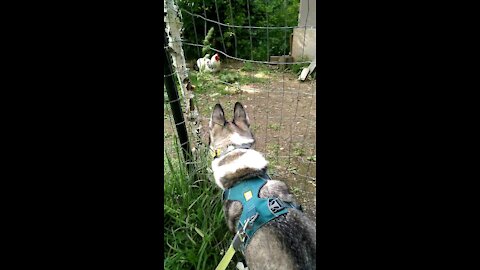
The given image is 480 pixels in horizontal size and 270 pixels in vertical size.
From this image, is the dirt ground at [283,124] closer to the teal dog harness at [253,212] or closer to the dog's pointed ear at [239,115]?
the dog's pointed ear at [239,115]

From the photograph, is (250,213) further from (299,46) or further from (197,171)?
(299,46)

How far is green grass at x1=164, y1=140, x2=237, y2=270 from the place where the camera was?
2.06m

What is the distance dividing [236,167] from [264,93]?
238 cm

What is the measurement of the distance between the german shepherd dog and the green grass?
132 mm

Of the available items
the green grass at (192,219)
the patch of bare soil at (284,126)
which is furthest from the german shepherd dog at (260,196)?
the patch of bare soil at (284,126)

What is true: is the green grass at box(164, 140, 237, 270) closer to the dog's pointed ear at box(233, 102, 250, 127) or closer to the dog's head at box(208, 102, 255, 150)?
the dog's head at box(208, 102, 255, 150)

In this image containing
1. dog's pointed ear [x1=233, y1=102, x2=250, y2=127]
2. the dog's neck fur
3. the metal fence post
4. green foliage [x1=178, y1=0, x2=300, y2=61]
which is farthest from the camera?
green foliage [x1=178, y1=0, x2=300, y2=61]

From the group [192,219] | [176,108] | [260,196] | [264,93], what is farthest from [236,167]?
[264,93]

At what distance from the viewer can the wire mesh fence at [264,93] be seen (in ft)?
8.22

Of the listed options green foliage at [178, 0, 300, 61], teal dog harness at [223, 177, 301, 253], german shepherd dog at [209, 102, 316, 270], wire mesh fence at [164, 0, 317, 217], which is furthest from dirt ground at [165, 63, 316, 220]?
teal dog harness at [223, 177, 301, 253]

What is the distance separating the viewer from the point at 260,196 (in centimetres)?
208

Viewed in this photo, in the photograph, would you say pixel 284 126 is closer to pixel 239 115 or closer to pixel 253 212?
pixel 239 115
